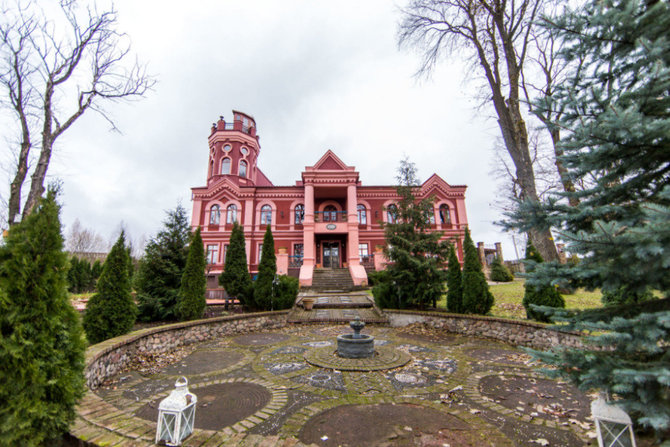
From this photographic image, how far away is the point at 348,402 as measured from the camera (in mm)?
3969

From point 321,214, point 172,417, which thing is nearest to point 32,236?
point 172,417

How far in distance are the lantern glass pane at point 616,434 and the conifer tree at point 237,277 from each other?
10744 millimetres

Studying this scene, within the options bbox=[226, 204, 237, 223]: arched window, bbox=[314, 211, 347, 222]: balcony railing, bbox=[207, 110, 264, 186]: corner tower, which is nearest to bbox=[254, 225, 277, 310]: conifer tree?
bbox=[314, 211, 347, 222]: balcony railing

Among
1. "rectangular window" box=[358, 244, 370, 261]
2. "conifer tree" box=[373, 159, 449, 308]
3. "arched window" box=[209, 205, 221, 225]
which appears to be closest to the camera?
"conifer tree" box=[373, 159, 449, 308]

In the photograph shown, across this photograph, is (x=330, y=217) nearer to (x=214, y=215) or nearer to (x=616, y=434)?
(x=214, y=215)

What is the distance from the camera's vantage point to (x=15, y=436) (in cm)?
214

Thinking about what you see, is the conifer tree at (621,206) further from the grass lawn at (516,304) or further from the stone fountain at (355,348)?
the grass lawn at (516,304)

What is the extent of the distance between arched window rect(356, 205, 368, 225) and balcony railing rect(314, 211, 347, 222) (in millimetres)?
1427

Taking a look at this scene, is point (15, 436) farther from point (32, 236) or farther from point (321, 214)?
point (321, 214)

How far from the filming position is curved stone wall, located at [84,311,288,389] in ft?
15.2

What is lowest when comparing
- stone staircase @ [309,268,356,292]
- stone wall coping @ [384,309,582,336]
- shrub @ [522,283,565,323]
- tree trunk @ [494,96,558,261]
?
stone wall coping @ [384,309,582,336]

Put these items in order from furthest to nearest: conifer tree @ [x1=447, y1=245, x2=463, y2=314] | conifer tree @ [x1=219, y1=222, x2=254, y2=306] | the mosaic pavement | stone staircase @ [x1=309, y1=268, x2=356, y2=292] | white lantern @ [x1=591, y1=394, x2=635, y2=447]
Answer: stone staircase @ [x1=309, y1=268, x2=356, y2=292] < conifer tree @ [x1=219, y1=222, x2=254, y2=306] < conifer tree @ [x1=447, y1=245, x2=463, y2=314] < the mosaic pavement < white lantern @ [x1=591, y1=394, x2=635, y2=447]

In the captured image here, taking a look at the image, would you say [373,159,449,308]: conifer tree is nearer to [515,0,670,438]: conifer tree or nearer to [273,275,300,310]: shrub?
→ [273,275,300,310]: shrub

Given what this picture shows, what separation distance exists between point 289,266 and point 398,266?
13.2 metres
